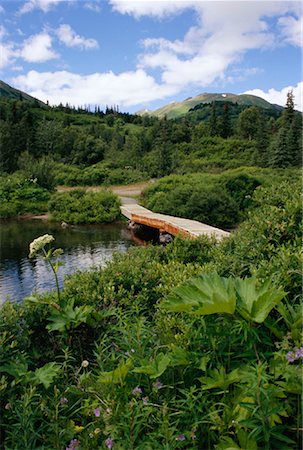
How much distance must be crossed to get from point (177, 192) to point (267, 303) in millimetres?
12396

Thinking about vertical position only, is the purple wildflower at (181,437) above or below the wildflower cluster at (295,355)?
below

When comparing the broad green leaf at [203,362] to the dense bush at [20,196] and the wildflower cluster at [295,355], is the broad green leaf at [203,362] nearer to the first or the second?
the wildflower cluster at [295,355]

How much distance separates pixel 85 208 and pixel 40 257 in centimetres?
632

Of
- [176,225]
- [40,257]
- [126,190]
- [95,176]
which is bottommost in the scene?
[40,257]

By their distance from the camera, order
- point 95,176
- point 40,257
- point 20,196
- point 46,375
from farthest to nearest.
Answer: point 95,176
point 20,196
point 40,257
point 46,375

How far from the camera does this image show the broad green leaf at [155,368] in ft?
5.27

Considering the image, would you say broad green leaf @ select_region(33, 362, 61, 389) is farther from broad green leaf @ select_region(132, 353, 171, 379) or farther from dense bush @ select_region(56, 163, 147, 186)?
dense bush @ select_region(56, 163, 147, 186)

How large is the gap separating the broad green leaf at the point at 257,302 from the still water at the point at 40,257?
9.25ft

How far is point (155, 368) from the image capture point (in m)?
1.64

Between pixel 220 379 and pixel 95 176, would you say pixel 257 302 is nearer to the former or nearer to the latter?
pixel 220 379

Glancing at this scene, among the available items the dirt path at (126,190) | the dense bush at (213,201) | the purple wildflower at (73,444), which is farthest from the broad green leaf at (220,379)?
the dirt path at (126,190)

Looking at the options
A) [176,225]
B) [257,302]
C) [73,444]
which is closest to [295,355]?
[257,302]

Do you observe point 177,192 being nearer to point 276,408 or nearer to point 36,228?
point 36,228

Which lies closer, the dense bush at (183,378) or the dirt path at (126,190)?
the dense bush at (183,378)
